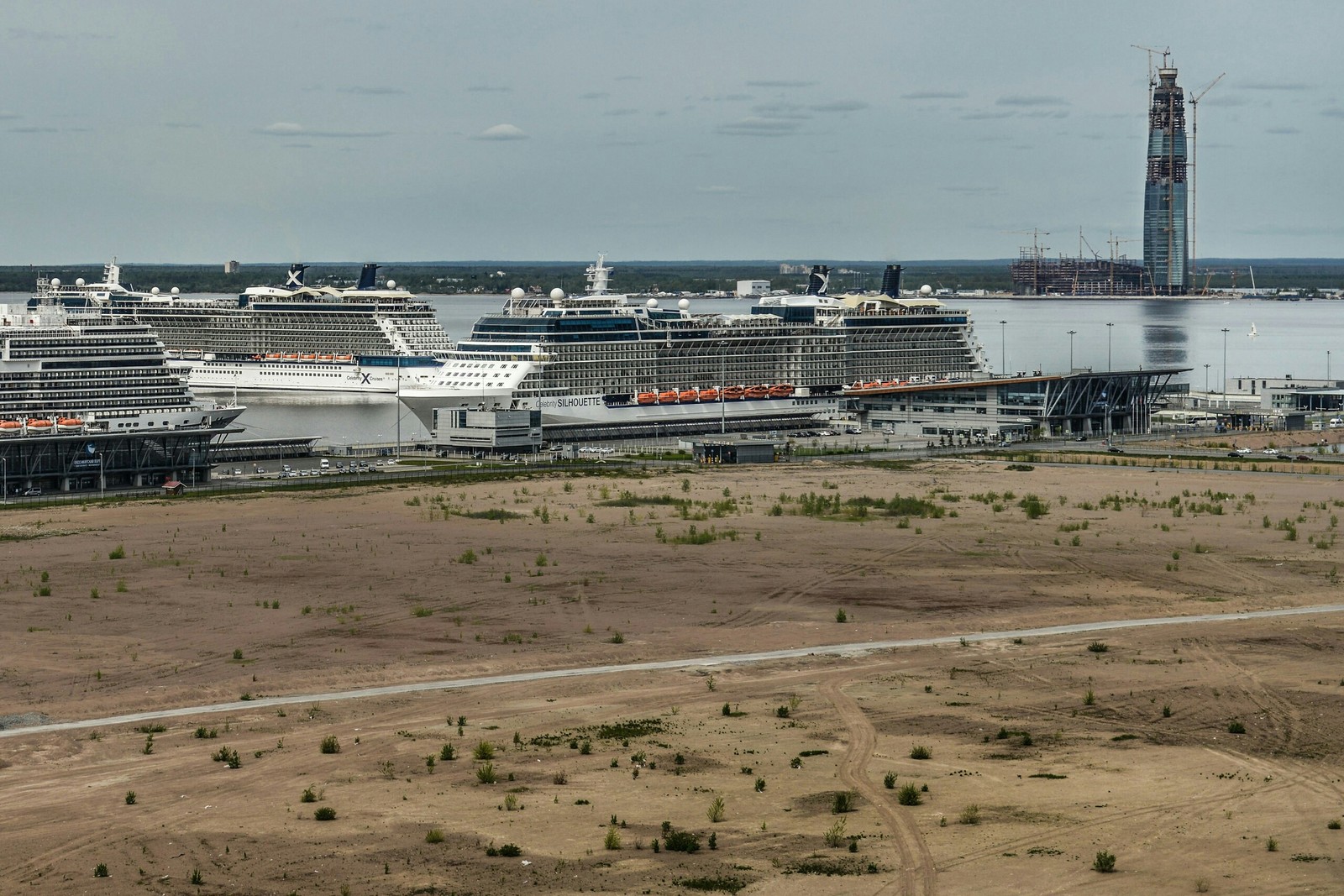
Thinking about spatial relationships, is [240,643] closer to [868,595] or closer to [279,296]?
[868,595]

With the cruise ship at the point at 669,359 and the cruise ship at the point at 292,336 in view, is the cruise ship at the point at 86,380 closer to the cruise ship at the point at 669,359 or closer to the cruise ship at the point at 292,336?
the cruise ship at the point at 669,359

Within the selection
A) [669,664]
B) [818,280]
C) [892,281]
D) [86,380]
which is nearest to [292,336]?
[818,280]

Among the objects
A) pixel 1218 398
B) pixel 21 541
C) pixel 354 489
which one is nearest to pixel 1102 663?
pixel 21 541

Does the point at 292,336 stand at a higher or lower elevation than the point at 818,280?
lower

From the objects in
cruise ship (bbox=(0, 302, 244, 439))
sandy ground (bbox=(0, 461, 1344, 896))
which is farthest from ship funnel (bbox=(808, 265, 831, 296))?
sandy ground (bbox=(0, 461, 1344, 896))

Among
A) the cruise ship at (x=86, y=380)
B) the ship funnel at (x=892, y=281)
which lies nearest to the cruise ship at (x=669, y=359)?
the ship funnel at (x=892, y=281)

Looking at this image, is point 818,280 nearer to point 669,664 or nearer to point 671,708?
point 669,664
